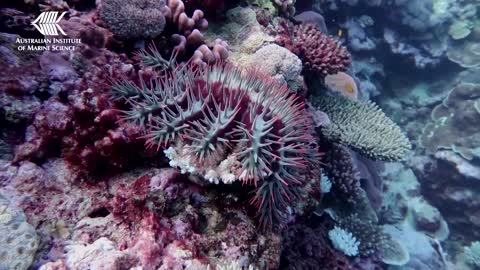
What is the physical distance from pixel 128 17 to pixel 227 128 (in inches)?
65.0

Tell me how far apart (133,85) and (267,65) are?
5.34 ft

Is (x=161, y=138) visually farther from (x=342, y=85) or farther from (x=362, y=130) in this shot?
(x=342, y=85)

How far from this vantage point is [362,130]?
16.7 feet

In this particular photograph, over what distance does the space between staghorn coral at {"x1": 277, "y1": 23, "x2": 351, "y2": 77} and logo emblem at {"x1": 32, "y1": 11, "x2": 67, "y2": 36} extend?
2.76 m

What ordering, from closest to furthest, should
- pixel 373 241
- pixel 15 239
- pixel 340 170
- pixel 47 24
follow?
pixel 15 239 → pixel 47 24 → pixel 340 170 → pixel 373 241

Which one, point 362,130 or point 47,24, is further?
point 362,130

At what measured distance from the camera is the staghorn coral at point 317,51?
15.6 ft

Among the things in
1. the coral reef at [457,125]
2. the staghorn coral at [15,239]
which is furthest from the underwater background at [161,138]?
the coral reef at [457,125]

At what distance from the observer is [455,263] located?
324 inches

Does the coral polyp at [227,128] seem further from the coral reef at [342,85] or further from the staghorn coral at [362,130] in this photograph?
the coral reef at [342,85]

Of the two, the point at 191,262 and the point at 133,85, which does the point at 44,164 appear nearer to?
the point at 133,85

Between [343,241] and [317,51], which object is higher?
[317,51]

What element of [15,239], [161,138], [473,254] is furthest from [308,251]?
[473,254]

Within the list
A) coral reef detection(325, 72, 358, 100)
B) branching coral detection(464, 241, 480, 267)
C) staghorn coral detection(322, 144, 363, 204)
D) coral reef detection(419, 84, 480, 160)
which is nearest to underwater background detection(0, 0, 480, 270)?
staghorn coral detection(322, 144, 363, 204)
